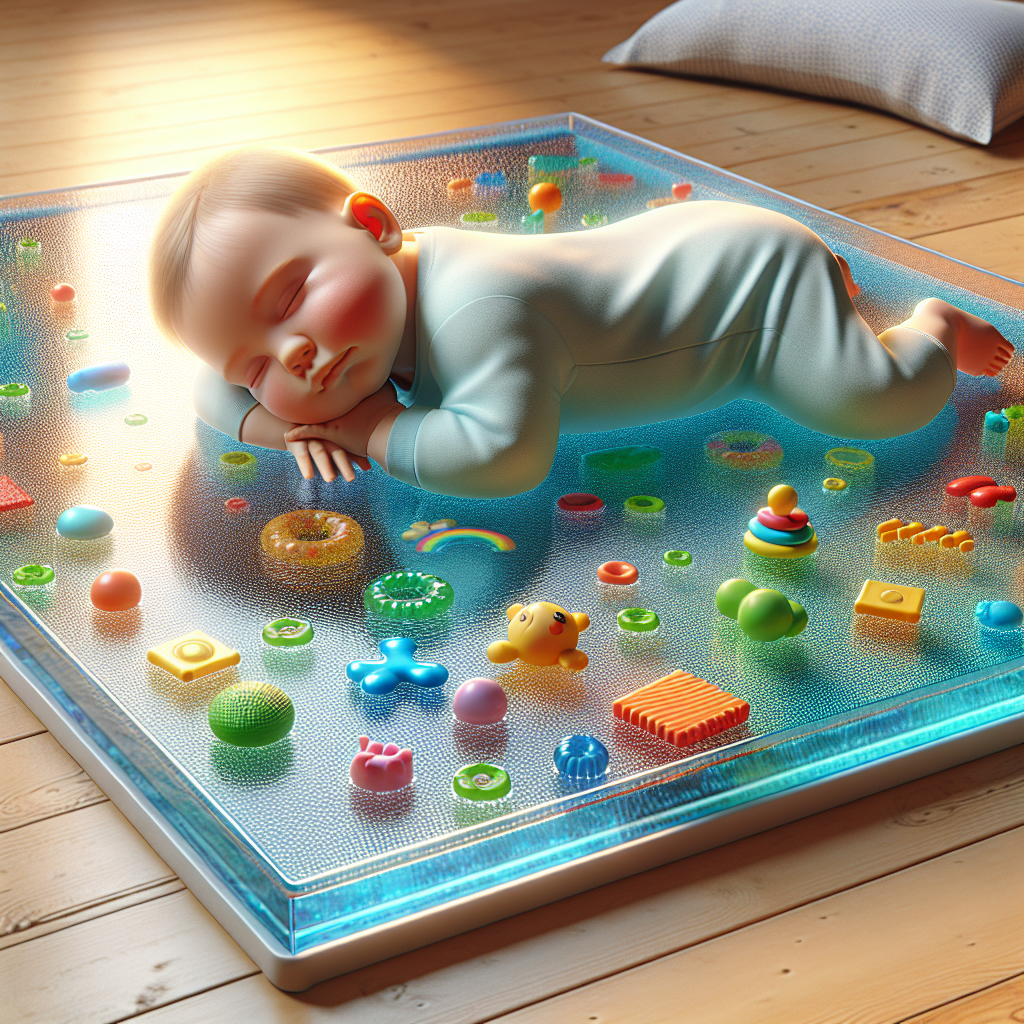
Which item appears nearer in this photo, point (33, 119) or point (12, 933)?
point (12, 933)

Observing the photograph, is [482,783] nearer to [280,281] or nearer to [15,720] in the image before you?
[15,720]

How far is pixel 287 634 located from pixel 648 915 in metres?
0.31

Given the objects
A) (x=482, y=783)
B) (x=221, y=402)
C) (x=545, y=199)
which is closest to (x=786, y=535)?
(x=482, y=783)

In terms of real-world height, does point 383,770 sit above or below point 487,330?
below

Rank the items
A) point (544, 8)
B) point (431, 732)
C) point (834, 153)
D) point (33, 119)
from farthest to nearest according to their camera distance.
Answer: point (544, 8) < point (33, 119) < point (834, 153) < point (431, 732)

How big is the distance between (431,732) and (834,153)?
1.39 metres

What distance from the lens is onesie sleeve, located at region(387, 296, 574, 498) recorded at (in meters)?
0.97

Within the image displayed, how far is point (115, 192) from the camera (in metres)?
1.59

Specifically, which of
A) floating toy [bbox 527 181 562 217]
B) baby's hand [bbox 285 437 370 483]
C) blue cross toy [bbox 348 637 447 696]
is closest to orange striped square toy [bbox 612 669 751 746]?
blue cross toy [bbox 348 637 447 696]

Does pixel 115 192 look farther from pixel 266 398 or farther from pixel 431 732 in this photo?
pixel 431 732

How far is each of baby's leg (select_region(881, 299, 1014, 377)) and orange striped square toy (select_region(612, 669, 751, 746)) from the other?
0.46 meters

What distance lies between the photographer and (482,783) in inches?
28.8

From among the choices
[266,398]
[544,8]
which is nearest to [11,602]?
[266,398]

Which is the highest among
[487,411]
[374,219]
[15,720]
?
[374,219]
